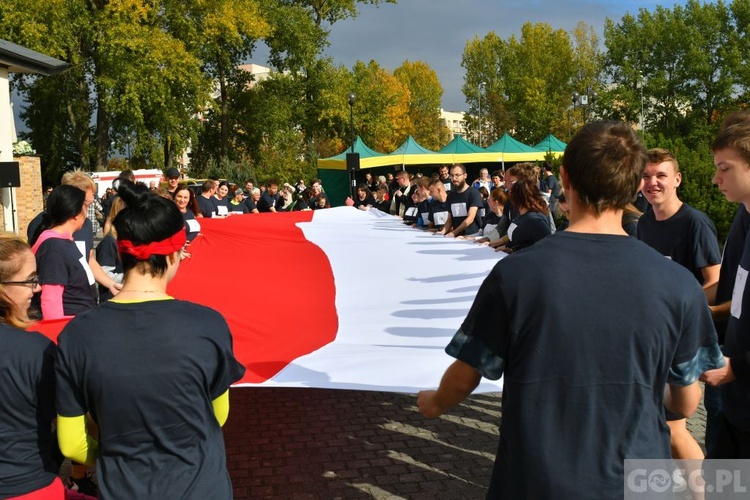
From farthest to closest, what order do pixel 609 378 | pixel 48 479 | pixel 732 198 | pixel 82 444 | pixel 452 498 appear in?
pixel 452 498 → pixel 732 198 → pixel 48 479 → pixel 82 444 → pixel 609 378

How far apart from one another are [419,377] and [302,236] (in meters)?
4.46

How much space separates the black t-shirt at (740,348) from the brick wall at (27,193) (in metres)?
22.8

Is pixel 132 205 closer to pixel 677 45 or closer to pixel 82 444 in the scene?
pixel 82 444

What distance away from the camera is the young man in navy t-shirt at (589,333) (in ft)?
5.64

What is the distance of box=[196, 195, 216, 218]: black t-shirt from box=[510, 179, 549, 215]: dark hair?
19.7ft

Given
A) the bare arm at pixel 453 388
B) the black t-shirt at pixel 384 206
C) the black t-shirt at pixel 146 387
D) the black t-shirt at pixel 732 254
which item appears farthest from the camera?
the black t-shirt at pixel 384 206

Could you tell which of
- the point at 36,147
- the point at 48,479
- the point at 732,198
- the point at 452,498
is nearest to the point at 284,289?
the point at 452,498

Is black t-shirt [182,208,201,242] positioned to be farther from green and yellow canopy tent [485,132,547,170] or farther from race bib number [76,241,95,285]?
green and yellow canopy tent [485,132,547,170]

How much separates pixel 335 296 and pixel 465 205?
10.5 ft

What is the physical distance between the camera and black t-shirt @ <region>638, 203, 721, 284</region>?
11.5ft

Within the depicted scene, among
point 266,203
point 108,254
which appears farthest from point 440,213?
point 266,203

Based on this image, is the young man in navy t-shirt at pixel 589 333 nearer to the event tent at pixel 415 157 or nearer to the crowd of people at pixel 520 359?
the crowd of people at pixel 520 359

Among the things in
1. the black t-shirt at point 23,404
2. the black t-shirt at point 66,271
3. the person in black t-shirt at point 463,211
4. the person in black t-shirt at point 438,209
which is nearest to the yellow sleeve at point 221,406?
the black t-shirt at point 23,404

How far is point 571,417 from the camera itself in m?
1.76
